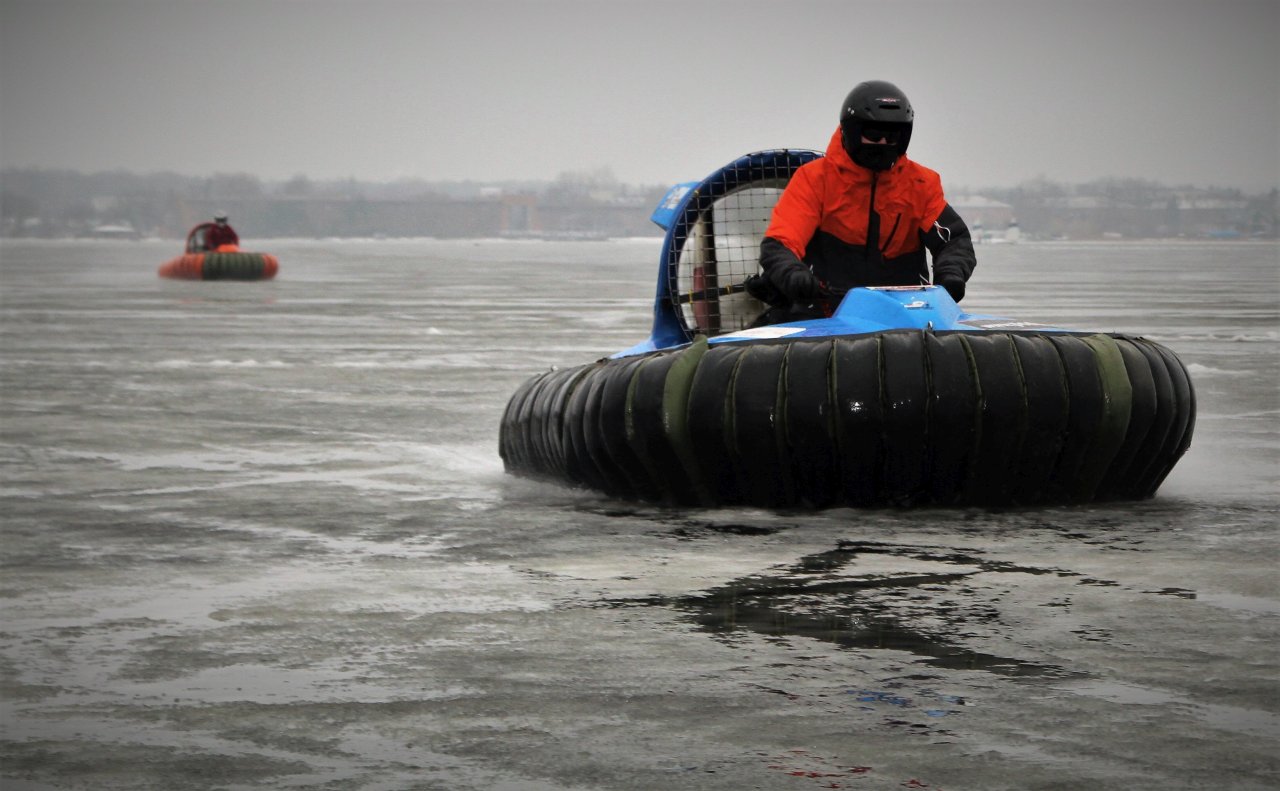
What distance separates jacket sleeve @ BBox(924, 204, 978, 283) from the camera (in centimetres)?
586

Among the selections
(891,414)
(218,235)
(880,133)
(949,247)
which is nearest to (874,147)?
(880,133)

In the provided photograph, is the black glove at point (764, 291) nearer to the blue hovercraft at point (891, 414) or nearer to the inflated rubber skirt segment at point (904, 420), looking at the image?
the blue hovercraft at point (891, 414)

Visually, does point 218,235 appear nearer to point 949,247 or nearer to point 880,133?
point 949,247

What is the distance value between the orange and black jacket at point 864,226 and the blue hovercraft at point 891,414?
0.42 meters

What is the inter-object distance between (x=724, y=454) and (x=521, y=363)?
6396mm

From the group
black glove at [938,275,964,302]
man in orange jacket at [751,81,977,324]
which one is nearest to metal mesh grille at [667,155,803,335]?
man in orange jacket at [751,81,977,324]

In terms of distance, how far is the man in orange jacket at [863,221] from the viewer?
225 inches

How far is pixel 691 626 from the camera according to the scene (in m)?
3.63

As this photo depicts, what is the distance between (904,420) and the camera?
16.2 ft

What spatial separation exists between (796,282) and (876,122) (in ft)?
1.90

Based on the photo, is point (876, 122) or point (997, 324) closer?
point (997, 324)

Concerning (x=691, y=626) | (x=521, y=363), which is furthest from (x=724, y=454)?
(x=521, y=363)

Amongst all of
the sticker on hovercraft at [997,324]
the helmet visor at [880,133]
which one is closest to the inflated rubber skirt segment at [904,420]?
the sticker on hovercraft at [997,324]

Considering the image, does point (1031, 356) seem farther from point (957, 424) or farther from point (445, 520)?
point (445, 520)
